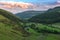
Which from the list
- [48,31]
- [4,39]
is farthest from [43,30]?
[4,39]

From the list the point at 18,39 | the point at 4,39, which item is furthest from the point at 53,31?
the point at 4,39

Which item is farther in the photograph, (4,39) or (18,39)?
(18,39)

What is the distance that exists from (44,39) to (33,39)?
8.09 m

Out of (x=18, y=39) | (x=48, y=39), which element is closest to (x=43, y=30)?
(x=48, y=39)

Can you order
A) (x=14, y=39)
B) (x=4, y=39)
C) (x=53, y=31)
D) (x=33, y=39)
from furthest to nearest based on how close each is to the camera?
(x=53, y=31)
(x=33, y=39)
(x=14, y=39)
(x=4, y=39)

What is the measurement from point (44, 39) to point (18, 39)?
19.8 meters

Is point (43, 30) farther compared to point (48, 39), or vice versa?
point (43, 30)

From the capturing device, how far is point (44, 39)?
12619cm

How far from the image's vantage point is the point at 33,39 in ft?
411

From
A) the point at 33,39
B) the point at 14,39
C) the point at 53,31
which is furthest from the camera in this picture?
the point at 53,31

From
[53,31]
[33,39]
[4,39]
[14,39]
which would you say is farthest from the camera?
[53,31]

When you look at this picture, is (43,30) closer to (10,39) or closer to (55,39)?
(55,39)

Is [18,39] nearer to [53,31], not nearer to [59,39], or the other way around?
[59,39]

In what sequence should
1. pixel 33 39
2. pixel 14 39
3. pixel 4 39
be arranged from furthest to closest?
pixel 33 39 → pixel 14 39 → pixel 4 39
